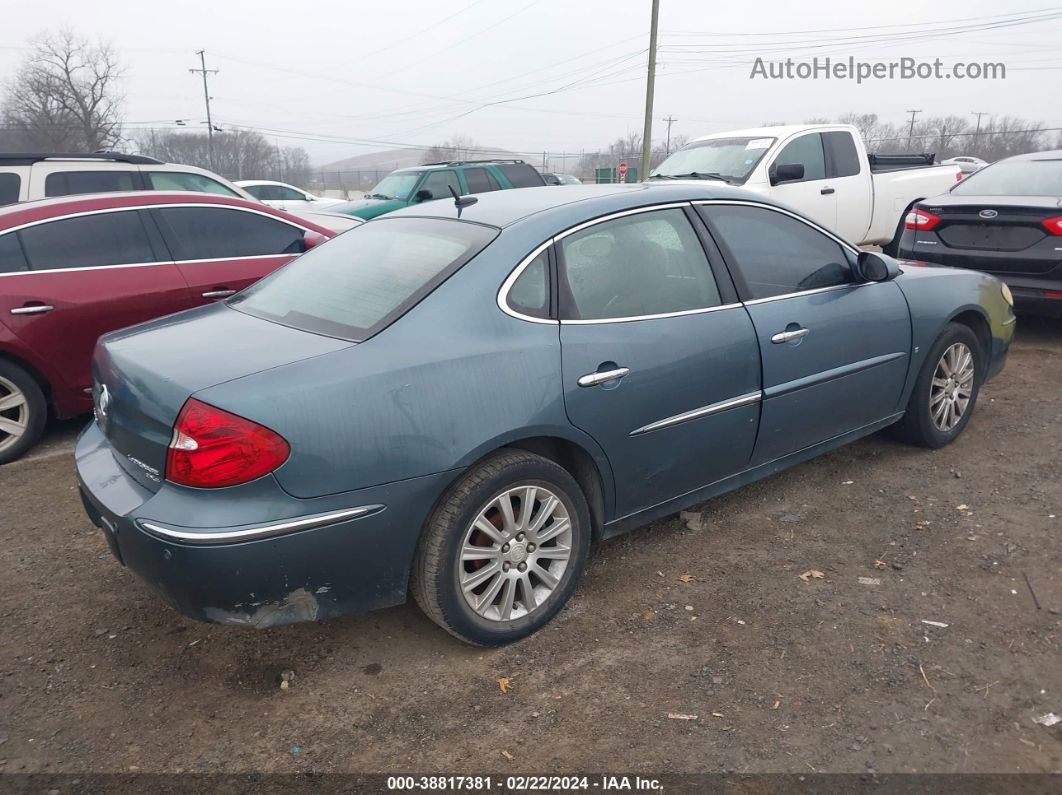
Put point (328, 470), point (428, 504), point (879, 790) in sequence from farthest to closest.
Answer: point (428, 504), point (328, 470), point (879, 790)

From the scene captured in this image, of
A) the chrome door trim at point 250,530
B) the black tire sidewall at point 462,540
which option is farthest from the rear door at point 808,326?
the chrome door trim at point 250,530

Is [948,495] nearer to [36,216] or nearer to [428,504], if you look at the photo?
[428,504]

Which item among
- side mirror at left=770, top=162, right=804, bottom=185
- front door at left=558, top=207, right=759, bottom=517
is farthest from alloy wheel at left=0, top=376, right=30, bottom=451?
side mirror at left=770, top=162, right=804, bottom=185

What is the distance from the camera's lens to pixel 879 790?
7.32 ft

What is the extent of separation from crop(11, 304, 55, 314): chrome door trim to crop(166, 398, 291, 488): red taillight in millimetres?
3061

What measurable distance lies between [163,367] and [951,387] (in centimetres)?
413

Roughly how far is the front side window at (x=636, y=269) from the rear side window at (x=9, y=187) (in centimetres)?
649

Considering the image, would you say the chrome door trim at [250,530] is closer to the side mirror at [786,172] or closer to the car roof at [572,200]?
the car roof at [572,200]

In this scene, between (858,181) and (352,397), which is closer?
(352,397)

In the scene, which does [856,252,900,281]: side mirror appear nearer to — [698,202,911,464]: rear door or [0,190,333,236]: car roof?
[698,202,911,464]: rear door

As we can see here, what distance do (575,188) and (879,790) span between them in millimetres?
2684

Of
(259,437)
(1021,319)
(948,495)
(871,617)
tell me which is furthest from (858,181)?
(259,437)

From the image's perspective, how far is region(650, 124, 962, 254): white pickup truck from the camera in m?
9.10

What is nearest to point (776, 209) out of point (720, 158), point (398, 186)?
point (720, 158)
